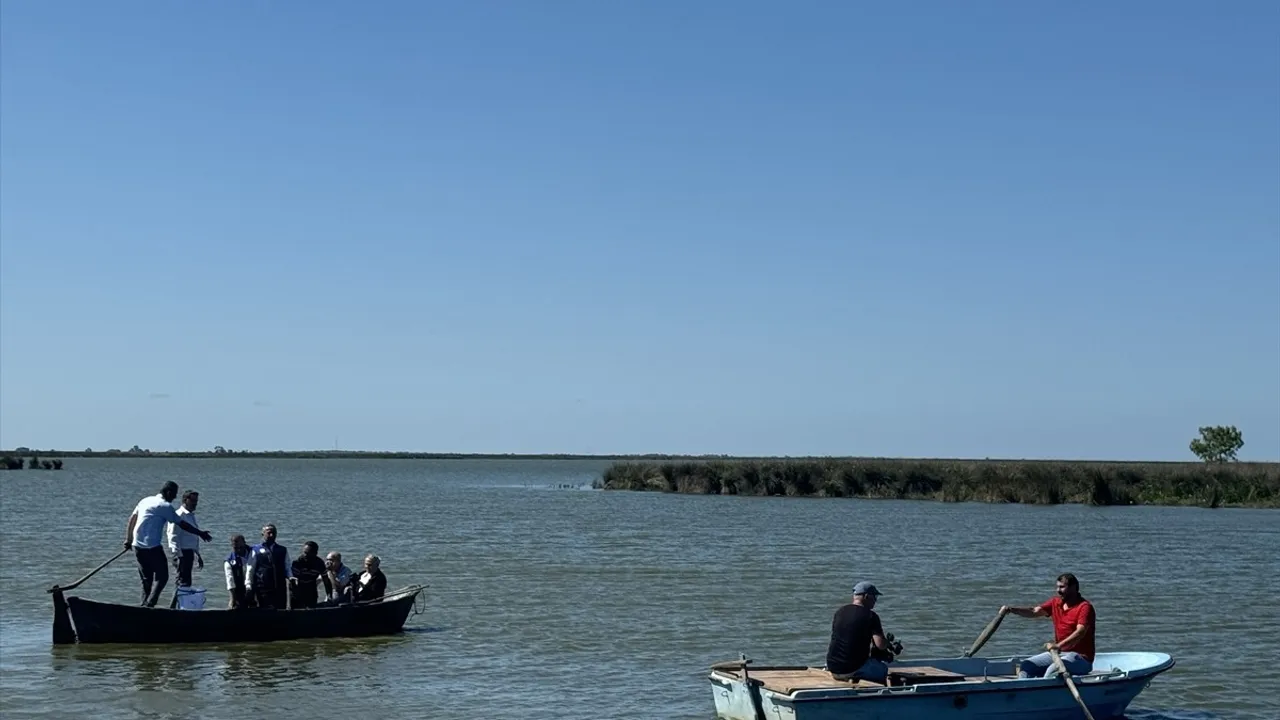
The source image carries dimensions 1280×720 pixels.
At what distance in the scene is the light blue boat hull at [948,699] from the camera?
47.1ft

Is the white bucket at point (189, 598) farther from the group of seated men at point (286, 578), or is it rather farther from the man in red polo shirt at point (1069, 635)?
the man in red polo shirt at point (1069, 635)

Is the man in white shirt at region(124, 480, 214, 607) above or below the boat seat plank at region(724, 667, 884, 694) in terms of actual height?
above

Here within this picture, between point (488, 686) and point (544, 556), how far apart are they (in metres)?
A: 19.0

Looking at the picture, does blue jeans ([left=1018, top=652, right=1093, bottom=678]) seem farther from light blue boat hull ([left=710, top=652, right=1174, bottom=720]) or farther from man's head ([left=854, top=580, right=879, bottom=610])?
man's head ([left=854, top=580, right=879, bottom=610])

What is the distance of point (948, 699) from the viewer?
14812 millimetres

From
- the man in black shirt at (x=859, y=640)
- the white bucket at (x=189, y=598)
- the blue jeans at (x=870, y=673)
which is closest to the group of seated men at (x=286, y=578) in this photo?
the white bucket at (x=189, y=598)

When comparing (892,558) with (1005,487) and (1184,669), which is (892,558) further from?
(1005,487)

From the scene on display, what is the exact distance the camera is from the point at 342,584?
74.3ft

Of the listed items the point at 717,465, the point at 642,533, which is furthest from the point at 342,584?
the point at 717,465

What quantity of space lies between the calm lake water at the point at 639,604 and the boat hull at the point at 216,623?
299 mm

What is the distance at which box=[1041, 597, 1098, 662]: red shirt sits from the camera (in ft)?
52.3

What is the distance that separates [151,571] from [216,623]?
4.15 feet

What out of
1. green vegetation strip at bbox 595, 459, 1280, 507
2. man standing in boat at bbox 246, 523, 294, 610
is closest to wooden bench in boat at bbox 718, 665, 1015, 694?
man standing in boat at bbox 246, 523, 294, 610

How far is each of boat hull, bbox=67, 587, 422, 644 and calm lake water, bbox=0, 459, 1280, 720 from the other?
0.30 metres
